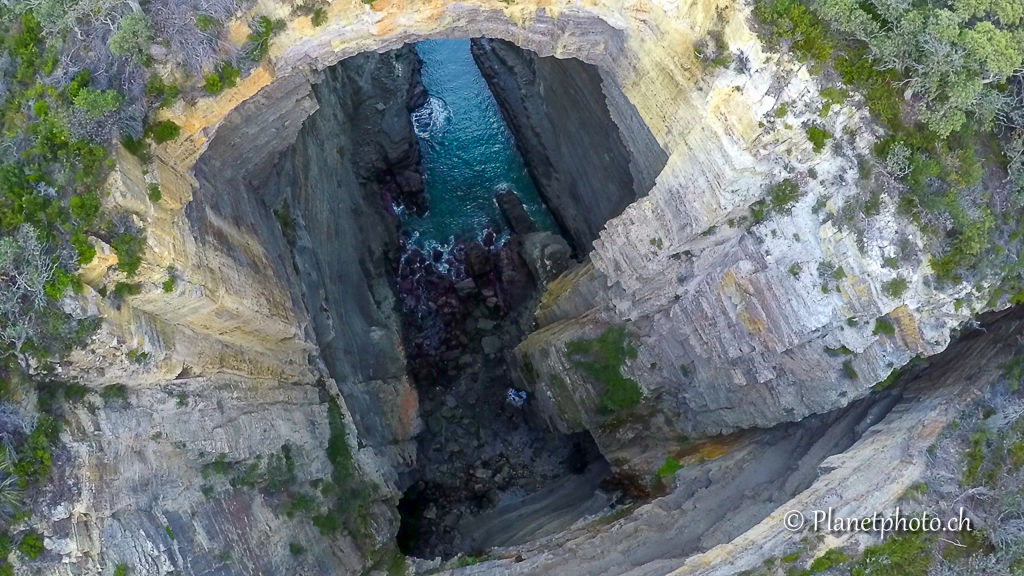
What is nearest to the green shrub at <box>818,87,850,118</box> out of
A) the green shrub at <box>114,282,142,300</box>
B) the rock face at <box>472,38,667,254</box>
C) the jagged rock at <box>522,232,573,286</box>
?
the rock face at <box>472,38,667,254</box>

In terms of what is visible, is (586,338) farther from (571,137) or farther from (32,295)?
(32,295)

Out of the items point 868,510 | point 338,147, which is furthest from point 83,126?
point 868,510

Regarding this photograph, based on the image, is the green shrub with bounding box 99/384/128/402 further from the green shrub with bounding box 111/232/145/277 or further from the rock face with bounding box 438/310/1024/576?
the rock face with bounding box 438/310/1024/576

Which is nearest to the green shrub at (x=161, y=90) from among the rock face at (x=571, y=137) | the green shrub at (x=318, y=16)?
the green shrub at (x=318, y=16)

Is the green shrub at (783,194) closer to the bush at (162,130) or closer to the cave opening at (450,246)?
the cave opening at (450,246)

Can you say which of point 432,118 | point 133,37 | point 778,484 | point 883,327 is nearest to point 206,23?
point 133,37

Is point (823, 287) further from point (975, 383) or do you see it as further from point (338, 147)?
point (338, 147)
